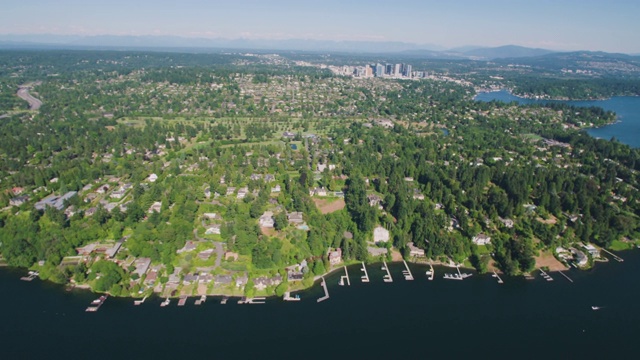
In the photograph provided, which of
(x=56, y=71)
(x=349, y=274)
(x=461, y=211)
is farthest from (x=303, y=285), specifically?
(x=56, y=71)

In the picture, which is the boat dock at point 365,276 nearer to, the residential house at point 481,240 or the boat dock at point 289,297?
the boat dock at point 289,297

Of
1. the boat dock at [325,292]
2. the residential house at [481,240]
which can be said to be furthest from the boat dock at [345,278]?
the residential house at [481,240]

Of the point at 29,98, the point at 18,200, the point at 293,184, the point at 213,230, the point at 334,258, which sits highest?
the point at 29,98

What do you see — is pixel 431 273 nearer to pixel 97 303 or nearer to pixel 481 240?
pixel 481 240

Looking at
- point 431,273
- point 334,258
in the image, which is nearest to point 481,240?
point 431,273

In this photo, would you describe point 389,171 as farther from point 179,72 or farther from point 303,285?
point 179,72

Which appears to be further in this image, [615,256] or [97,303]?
[615,256]

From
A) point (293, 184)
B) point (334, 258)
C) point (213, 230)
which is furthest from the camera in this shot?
point (293, 184)
